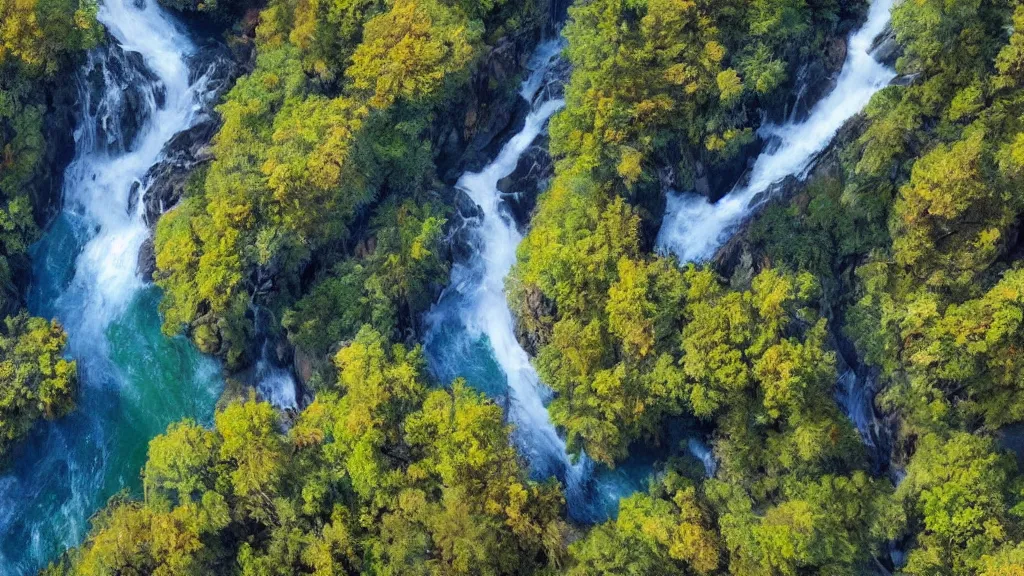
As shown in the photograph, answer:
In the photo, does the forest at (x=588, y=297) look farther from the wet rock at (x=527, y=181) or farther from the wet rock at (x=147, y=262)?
the wet rock at (x=147, y=262)

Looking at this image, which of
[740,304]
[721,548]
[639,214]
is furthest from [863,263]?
[721,548]

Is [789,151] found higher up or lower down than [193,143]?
lower down

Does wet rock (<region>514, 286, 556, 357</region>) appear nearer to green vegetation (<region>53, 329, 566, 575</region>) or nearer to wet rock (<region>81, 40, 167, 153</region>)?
green vegetation (<region>53, 329, 566, 575</region>)

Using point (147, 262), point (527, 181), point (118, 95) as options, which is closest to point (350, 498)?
point (147, 262)

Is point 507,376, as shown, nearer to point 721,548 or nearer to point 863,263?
point 721,548

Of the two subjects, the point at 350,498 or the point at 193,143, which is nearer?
the point at 350,498

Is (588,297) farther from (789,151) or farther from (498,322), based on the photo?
(789,151)

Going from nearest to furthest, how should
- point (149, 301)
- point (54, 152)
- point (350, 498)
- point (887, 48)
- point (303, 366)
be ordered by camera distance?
point (350, 498) → point (887, 48) → point (303, 366) → point (149, 301) → point (54, 152)
